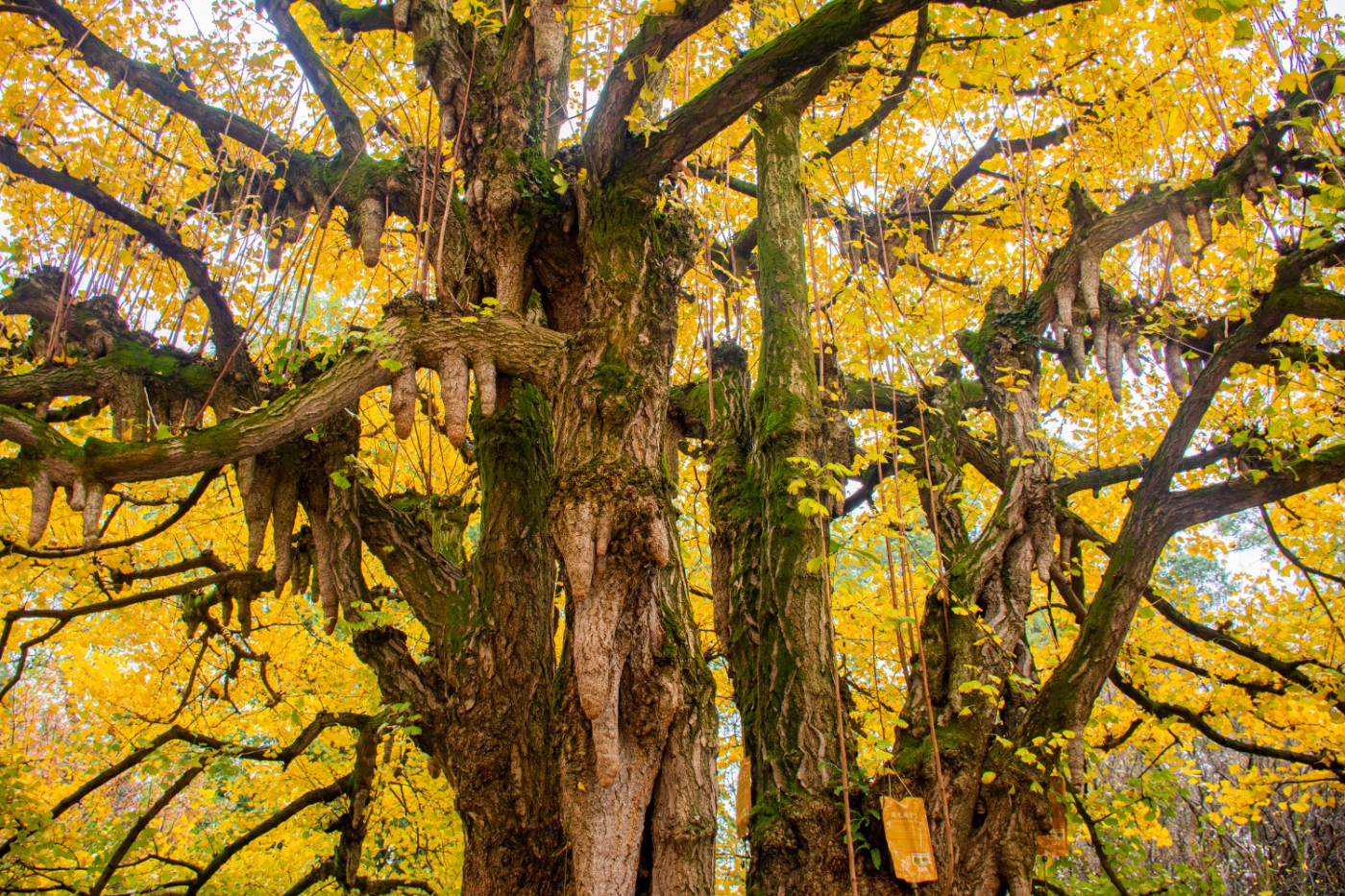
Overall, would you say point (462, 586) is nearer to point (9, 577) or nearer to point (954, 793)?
point (954, 793)

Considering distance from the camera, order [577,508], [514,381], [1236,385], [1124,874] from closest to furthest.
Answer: [577,508], [514,381], [1236,385], [1124,874]

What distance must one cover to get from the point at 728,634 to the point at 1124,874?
15.0 feet

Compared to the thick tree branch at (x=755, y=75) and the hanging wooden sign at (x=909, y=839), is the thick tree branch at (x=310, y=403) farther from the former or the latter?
the hanging wooden sign at (x=909, y=839)

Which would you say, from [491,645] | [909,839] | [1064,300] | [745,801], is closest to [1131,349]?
[1064,300]

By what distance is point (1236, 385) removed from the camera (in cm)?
539

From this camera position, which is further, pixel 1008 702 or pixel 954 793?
pixel 1008 702

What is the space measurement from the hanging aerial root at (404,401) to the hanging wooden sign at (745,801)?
6.19 feet

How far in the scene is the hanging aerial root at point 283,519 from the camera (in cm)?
391

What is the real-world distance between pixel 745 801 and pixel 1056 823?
134cm

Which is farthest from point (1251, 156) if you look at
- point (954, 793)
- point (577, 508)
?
point (577, 508)

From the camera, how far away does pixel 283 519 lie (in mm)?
3924

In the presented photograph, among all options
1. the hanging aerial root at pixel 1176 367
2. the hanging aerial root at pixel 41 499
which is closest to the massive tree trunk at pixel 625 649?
the hanging aerial root at pixel 41 499

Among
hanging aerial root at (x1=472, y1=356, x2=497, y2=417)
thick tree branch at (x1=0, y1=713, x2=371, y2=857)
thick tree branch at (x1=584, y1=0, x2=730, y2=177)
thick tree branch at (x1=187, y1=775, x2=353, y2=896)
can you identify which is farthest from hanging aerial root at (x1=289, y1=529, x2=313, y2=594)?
thick tree branch at (x1=584, y1=0, x2=730, y2=177)

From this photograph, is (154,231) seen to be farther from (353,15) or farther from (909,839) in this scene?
(909,839)
